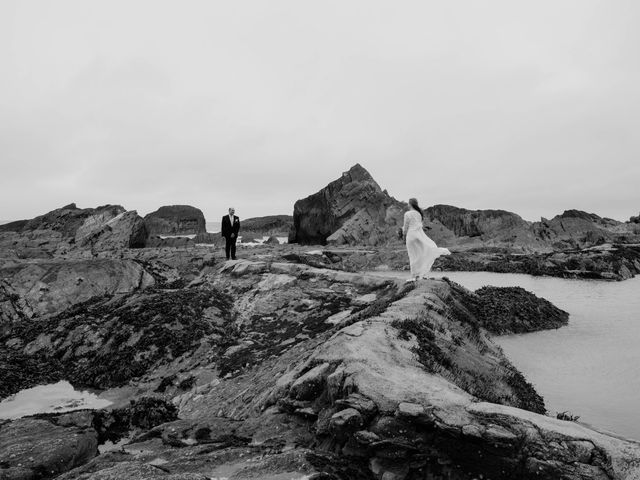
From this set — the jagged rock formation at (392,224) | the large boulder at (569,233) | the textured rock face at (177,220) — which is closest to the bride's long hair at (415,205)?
the jagged rock formation at (392,224)

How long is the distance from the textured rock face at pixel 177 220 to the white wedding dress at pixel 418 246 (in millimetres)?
91087

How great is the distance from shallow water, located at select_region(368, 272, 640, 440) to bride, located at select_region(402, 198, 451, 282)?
3272 mm

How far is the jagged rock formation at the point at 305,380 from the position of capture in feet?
14.4

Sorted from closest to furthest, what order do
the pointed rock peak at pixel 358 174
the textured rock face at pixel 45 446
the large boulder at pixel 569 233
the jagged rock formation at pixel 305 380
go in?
the jagged rock formation at pixel 305 380 → the textured rock face at pixel 45 446 → the large boulder at pixel 569 233 → the pointed rock peak at pixel 358 174

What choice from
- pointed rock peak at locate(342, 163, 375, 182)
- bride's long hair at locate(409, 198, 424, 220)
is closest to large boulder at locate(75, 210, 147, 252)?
pointed rock peak at locate(342, 163, 375, 182)

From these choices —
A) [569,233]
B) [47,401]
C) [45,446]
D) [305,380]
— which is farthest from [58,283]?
[569,233]

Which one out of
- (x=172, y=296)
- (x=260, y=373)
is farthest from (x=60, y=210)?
(x=260, y=373)

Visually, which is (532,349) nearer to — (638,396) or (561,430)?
(638,396)

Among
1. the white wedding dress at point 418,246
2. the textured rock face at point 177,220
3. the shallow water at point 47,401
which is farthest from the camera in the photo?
the textured rock face at point 177,220

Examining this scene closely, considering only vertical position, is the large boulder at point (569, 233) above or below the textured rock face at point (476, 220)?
below

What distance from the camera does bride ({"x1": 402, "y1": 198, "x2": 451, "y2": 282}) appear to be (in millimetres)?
13836

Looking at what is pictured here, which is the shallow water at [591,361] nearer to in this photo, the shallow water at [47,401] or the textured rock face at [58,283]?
the shallow water at [47,401]

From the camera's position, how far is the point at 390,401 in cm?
522

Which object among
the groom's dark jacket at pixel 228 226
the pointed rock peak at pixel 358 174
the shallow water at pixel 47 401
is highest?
the pointed rock peak at pixel 358 174
